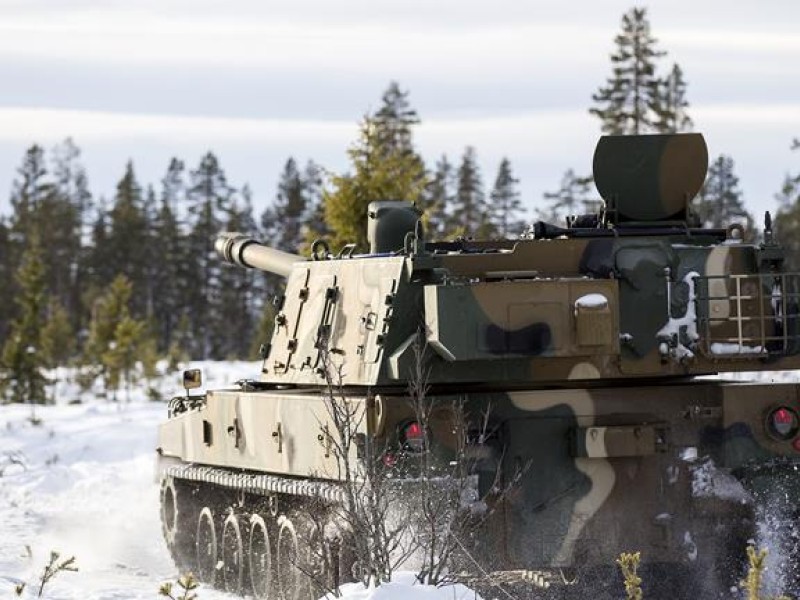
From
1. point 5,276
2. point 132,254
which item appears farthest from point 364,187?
point 132,254

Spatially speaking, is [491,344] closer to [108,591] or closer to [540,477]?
[540,477]

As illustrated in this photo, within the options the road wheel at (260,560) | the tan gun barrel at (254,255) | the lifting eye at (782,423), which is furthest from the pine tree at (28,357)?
the lifting eye at (782,423)

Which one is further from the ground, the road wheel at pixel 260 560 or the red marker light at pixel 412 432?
the red marker light at pixel 412 432

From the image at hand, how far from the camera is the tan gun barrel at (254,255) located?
15.4m

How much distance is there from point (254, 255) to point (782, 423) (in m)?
6.17

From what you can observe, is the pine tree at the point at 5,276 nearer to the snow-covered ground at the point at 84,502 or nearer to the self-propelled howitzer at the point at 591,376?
the snow-covered ground at the point at 84,502

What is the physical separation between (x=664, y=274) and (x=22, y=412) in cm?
2147

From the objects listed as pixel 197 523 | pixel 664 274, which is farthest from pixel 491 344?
pixel 197 523

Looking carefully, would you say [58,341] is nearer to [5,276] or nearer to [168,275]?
[5,276]

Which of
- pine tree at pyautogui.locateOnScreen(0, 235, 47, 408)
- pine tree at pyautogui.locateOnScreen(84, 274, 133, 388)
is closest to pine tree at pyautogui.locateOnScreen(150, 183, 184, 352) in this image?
pine tree at pyautogui.locateOnScreen(84, 274, 133, 388)

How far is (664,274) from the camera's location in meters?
12.1

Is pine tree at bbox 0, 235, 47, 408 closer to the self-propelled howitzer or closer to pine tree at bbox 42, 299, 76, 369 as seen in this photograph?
pine tree at bbox 42, 299, 76, 369

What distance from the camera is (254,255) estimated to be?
1666 centimetres

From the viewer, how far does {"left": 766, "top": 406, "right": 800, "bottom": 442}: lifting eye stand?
12.1 m
